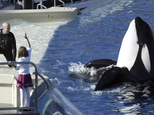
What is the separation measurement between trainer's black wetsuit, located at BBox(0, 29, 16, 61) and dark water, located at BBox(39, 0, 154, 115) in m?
1.28

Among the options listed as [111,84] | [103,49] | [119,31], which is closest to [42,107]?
[111,84]

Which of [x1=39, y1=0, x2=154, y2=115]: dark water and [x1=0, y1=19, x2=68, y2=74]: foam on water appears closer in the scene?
[x1=39, y1=0, x2=154, y2=115]: dark water

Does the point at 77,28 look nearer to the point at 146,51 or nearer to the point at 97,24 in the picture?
the point at 97,24

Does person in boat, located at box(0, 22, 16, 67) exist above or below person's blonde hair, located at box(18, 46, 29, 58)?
below

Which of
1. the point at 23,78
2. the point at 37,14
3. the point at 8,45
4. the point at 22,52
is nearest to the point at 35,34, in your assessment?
the point at 37,14

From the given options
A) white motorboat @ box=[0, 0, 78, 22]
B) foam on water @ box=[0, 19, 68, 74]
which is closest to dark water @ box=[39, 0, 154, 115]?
foam on water @ box=[0, 19, 68, 74]

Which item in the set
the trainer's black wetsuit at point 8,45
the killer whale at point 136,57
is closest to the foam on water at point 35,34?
the trainer's black wetsuit at point 8,45

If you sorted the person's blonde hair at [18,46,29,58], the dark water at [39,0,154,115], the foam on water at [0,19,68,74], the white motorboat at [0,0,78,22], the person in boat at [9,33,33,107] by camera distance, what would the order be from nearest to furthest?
the person in boat at [9,33,33,107] → the person's blonde hair at [18,46,29,58] → the dark water at [39,0,154,115] → the foam on water at [0,19,68,74] → the white motorboat at [0,0,78,22]

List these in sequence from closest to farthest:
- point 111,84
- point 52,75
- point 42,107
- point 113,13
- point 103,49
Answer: point 42,107, point 111,84, point 52,75, point 103,49, point 113,13

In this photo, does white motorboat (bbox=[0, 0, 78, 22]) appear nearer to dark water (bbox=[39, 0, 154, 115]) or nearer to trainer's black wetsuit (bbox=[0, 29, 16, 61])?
dark water (bbox=[39, 0, 154, 115])

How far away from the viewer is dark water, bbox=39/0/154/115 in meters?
7.73

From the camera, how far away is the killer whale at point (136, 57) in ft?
27.9

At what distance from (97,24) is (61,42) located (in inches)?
114

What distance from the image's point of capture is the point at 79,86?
877 cm
